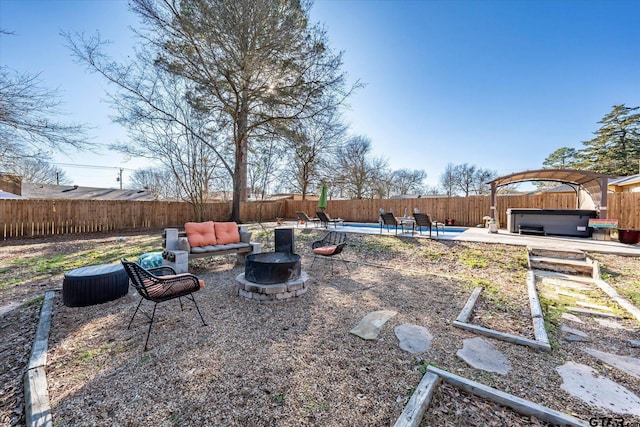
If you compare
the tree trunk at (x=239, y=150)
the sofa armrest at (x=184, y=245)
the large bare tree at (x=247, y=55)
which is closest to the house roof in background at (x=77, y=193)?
the tree trunk at (x=239, y=150)

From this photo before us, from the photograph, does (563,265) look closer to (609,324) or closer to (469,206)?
(609,324)

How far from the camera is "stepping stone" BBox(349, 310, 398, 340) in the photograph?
8.25ft

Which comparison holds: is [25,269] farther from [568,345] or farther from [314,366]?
[568,345]

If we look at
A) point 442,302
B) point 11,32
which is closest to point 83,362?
point 442,302

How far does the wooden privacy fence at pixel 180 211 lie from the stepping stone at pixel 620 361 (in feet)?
30.2

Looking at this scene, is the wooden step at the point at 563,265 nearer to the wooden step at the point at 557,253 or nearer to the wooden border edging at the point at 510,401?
the wooden step at the point at 557,253

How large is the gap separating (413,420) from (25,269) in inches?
294

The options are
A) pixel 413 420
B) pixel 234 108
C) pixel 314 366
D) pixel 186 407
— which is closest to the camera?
pixel 413 420

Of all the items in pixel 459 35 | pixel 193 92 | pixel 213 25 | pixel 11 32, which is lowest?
pixel 11 32

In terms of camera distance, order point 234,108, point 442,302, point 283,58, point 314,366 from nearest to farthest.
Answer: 1. point 314,366
2. point 442,302
3. point 283,58
4. point 234,108

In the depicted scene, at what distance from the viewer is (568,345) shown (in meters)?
2.44

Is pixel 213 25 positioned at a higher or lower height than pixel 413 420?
higher

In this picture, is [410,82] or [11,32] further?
[410,82]

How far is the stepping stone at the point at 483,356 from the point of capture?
202 centimetres
